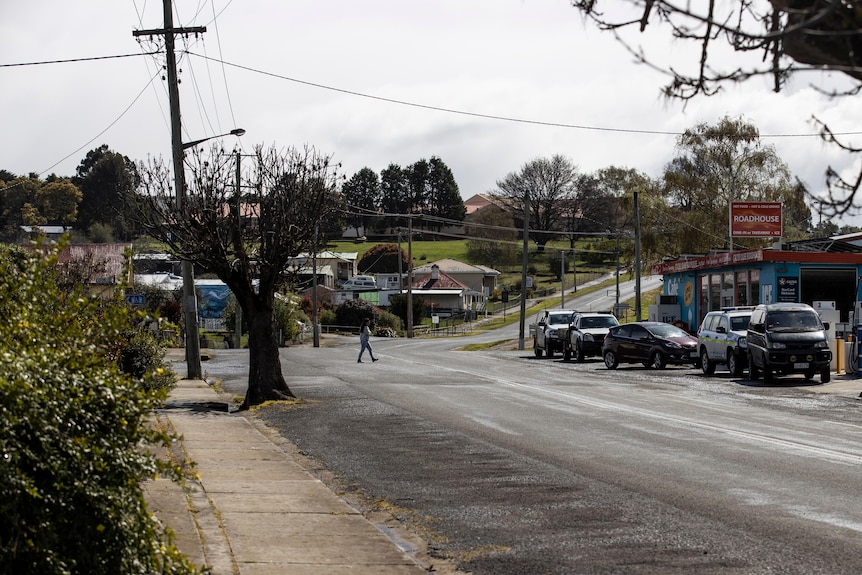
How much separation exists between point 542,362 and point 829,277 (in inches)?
470

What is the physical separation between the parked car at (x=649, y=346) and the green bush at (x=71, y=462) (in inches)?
1232

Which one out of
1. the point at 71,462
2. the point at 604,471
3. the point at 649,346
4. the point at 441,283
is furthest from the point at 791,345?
the point at 441,283

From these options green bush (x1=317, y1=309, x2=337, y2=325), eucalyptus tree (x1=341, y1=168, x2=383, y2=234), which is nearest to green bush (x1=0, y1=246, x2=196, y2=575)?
green bush (x1=317, y1=309, x2=337, y2=325)

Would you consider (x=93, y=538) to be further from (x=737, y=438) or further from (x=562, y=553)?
(x=737, y=438)

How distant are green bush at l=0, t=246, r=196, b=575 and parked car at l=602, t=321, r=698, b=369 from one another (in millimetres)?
31283

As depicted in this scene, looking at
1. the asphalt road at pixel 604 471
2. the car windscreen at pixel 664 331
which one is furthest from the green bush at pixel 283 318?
the asphalt road at pixel 604 471

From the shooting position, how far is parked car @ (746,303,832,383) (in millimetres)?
27719

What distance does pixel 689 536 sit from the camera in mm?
8867

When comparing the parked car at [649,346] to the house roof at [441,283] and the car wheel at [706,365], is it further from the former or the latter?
the house roof at [441,283]

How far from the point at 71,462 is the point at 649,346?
3227 centimetres

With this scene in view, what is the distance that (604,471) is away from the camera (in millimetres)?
12508

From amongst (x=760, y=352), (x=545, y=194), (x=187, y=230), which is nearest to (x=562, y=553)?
(x=187, y=230)

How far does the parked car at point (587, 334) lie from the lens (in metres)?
41.6

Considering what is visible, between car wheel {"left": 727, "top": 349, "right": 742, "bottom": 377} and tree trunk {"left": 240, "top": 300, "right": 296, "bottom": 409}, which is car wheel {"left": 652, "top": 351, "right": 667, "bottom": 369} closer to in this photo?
Result: car wheel {"left": 727, "top": 349, "right": 742, "bottom": 377}
